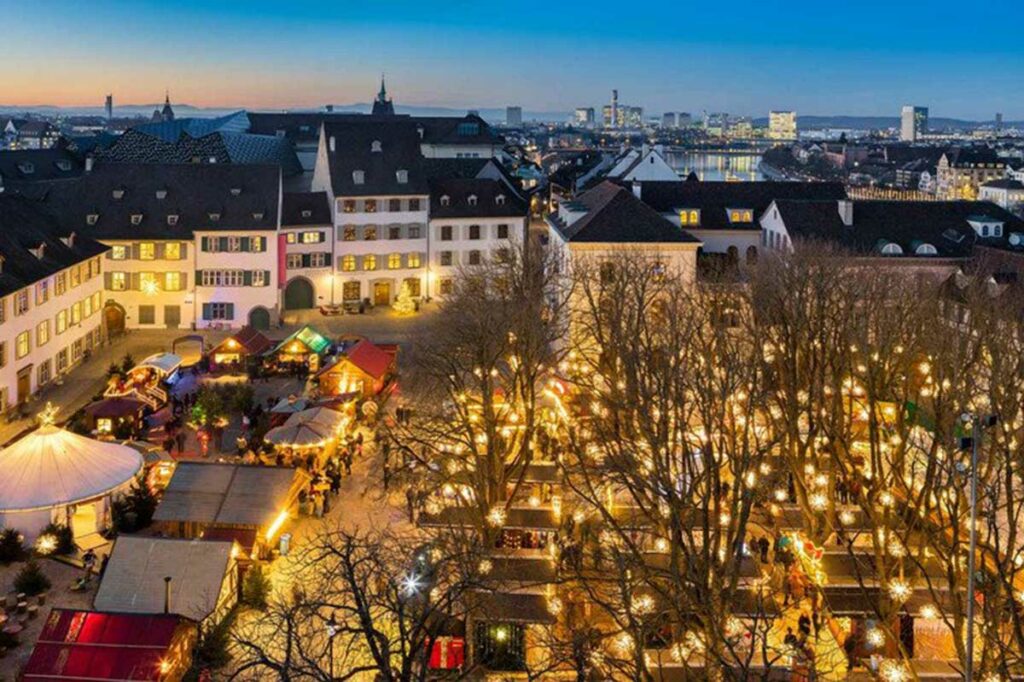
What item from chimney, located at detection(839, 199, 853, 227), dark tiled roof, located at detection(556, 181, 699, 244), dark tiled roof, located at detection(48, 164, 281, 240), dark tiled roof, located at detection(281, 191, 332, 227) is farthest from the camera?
dark tiled roof, located at detection(281, 191, 332, 227)

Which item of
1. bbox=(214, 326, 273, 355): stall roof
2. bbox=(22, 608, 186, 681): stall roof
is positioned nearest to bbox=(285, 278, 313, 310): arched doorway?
bbox=(214, 326, 273, 355): stall roof

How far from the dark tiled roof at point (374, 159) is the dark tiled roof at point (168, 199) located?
572cm

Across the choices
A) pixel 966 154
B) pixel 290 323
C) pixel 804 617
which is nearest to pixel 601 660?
pixel 804 617

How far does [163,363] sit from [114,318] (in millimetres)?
17766

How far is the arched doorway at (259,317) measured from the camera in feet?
214

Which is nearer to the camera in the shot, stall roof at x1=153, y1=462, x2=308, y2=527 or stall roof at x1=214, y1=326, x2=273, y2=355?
stall roof at x1=153, y1=462, x2=308, y2=527

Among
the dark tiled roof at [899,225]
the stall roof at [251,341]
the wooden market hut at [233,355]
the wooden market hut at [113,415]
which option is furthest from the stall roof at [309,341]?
the dark tiled roof at [899,225]

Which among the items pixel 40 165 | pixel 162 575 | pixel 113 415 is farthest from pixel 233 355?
pixel 40 165

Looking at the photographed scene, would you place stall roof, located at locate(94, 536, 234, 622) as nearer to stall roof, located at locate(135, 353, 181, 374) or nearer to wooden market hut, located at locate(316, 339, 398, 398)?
wooden market hut, located at locate(316, 339, 398, 398)

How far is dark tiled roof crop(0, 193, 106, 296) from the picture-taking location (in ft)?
155

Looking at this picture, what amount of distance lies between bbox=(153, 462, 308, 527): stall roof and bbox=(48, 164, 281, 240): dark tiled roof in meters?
36.4

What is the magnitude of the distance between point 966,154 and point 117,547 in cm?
18527

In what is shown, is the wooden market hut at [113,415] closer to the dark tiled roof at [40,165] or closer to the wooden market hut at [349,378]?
the wooden market hut at [349,378]

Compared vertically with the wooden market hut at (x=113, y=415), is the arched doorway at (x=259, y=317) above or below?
above
